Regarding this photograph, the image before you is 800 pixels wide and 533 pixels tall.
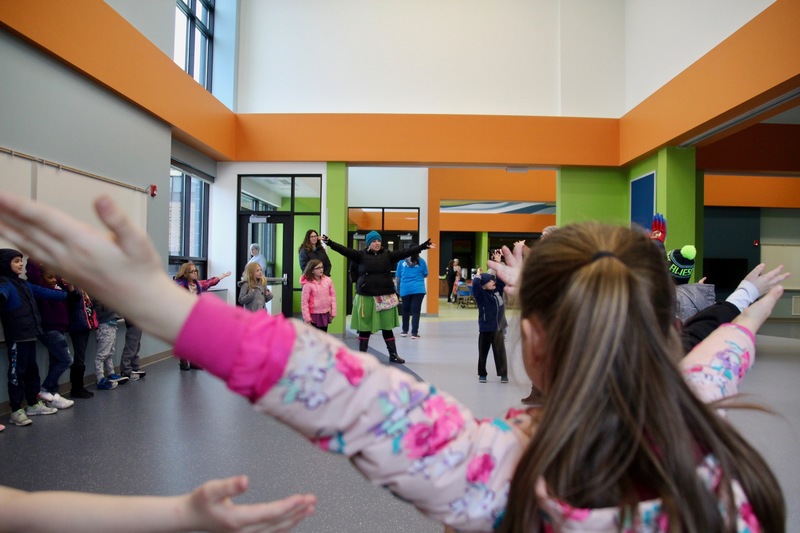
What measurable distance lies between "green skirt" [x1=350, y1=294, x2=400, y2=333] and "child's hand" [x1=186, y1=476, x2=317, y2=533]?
5999 millimetres

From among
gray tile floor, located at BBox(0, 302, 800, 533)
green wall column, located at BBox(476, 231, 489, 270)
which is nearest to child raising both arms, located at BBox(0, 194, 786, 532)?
gray tile floor, located at BBox(0, 302, 800, 533)

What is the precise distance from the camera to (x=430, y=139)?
9125mm

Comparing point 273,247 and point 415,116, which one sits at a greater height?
point 415,116

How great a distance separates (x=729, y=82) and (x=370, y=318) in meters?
4.78

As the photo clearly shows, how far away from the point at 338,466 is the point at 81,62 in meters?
4.30

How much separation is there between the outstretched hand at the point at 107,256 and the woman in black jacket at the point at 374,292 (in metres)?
6.06

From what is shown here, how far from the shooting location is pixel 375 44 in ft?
32.0

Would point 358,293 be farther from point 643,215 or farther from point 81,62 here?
point 643,215

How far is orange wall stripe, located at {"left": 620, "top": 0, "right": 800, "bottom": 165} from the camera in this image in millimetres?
5023

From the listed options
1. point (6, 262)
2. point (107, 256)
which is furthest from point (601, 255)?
point (6, 262)

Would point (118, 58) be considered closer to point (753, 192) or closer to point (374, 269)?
point (374, 269)

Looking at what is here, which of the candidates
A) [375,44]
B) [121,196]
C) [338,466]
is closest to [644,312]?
[338,466]

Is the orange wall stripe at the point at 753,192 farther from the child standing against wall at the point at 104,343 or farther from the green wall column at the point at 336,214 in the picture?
the child standing against wall at the point at 104,343

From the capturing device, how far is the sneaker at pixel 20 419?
3807mm
